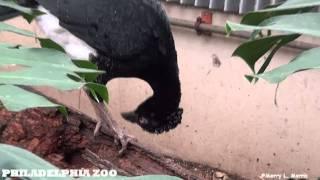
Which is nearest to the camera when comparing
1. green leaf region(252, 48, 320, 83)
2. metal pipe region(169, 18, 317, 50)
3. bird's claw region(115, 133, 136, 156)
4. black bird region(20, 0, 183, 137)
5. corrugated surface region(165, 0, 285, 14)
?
green leaf region(252, 48, 320, 83)

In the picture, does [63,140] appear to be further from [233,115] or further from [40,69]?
[40,69]

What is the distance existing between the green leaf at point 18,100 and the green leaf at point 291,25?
7.4 inches

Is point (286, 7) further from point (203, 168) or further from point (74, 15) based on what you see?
point (203, 168)

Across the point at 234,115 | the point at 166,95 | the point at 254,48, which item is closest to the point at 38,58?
the point at 254,48

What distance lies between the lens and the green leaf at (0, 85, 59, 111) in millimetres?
581

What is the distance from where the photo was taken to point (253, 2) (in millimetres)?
3572

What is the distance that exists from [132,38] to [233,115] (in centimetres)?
108

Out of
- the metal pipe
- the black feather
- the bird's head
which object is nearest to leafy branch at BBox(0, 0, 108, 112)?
the black feather

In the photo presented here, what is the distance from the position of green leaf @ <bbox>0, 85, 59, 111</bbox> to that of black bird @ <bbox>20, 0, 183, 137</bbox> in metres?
2.39

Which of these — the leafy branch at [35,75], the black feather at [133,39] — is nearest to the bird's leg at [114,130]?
the black feather at [133,39]

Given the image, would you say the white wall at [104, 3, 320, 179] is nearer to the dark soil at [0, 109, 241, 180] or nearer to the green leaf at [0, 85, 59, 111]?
the dark soil at [0, 109, 241, 180]

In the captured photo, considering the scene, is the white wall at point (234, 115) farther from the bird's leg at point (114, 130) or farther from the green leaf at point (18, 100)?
the green leaf at point (18, 100)

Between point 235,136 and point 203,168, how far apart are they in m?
0.30

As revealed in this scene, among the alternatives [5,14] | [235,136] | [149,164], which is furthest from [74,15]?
[5,14]
